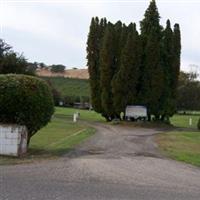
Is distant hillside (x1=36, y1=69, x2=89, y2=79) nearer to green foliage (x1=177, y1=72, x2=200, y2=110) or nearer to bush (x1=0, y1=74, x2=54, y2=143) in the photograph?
green foliage (x1=177, y1=72, x2=200, y2=110)

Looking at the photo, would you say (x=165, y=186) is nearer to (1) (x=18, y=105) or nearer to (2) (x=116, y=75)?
(1) (x=18, y=105)

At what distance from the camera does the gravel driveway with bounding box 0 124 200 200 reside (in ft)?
40.1

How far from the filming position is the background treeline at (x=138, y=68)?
52438mm

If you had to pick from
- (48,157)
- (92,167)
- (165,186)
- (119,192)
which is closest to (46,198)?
(119,192)

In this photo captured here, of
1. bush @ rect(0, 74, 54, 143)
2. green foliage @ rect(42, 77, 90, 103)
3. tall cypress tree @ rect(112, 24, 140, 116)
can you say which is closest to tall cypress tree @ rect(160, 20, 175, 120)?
tall cypress tree @ rect(112, 24, 140, 116)

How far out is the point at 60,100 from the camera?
119562 millimetres

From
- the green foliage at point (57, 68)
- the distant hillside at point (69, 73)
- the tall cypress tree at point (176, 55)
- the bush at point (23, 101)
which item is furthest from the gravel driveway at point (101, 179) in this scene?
the green foliage at point (57, 68)

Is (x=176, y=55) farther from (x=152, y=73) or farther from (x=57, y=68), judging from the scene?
(x=57, y=68)

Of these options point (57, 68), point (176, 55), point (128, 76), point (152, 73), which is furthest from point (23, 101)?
point (57, 68)

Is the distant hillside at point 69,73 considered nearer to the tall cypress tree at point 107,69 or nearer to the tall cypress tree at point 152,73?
the tall cypress tree at point 107,69

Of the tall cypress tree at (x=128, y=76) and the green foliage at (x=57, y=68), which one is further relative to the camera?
the green foliage at (x=57, y=68)

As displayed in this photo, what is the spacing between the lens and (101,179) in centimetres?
1450

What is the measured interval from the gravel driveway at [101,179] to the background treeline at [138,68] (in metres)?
31.8

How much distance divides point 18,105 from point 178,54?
1447 inches
